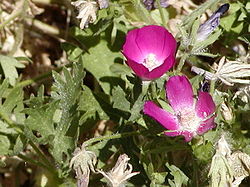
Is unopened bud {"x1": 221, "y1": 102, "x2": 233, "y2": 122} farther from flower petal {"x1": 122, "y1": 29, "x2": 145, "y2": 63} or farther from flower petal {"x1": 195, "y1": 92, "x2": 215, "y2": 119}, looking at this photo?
flower petal {"x1": 122, "y1": 29, "x2": 145, "y2": 63}

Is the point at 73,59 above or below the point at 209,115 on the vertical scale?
below

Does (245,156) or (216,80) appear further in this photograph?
(216,80)

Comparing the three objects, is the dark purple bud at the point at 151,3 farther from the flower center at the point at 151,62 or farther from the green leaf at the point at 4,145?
the green leaf at the point at 4,145

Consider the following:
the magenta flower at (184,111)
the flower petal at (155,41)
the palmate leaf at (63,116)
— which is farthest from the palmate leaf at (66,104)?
the magenta flower at (184,111)

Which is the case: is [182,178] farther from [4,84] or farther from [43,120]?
[4,84]

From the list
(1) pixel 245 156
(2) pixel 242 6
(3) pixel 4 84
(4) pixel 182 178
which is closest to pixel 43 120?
(3) pixel 4 84

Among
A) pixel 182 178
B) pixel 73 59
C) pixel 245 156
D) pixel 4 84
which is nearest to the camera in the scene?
pixel 245 156

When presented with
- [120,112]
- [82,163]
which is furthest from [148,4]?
[82,163]
